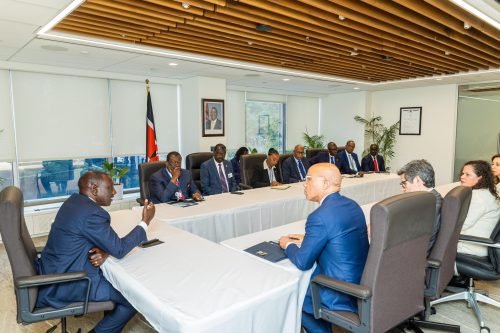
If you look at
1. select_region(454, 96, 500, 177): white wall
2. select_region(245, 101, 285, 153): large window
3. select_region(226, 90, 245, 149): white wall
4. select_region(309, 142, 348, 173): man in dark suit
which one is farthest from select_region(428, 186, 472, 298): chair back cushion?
select_region(245, 101, 285, 153): large window

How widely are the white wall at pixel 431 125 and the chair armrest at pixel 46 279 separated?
7.89 meters

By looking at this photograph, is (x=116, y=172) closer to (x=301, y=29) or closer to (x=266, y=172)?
(x=266, y=172)

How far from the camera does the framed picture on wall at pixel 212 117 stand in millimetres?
6438

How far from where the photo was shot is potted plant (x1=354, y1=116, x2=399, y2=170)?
333 inches

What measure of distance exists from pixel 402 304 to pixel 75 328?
7.71 feet

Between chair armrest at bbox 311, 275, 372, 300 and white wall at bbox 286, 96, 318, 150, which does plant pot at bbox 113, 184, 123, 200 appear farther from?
chair armrest at bbox 311, 275, 372, 300

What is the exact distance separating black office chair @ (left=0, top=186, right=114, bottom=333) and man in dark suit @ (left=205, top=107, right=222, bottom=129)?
15.3 ft

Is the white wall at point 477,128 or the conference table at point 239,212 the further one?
the white wall at point 477,128

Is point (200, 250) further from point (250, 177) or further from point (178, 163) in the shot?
point (250, 177)

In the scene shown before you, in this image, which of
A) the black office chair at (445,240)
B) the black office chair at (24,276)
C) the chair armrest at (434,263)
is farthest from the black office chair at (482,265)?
the black office chair at (24,276)

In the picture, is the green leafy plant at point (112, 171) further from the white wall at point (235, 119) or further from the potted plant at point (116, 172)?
the white wall at point (235, 119)

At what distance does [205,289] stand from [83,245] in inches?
33.7

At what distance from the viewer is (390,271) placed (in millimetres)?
1739

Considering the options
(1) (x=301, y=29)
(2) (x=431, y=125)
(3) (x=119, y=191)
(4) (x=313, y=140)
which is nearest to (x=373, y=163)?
(2) (x=431, y=125)
